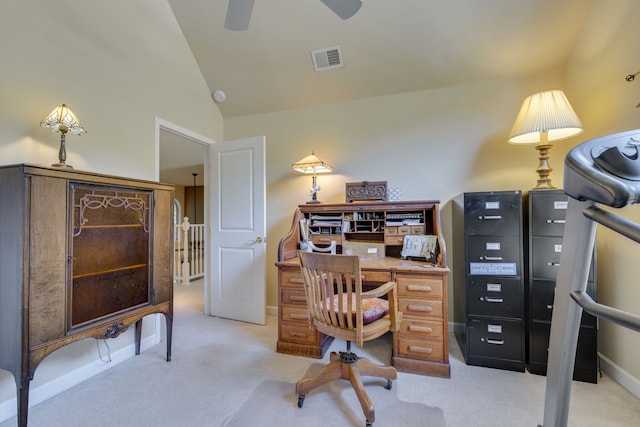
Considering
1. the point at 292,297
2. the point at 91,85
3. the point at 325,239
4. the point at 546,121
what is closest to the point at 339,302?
the point at 292,297

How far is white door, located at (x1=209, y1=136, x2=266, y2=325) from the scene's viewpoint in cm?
301

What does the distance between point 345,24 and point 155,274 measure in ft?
8.55

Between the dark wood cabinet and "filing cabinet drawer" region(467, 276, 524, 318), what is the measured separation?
243 centimetres

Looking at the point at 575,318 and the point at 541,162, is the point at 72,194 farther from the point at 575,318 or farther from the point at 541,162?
the point at 541,162

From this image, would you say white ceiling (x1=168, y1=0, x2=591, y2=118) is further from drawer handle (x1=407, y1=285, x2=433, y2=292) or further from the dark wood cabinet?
drawer handle (x1=407, y1=285, x2=433, y2=292)

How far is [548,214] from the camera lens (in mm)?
2039

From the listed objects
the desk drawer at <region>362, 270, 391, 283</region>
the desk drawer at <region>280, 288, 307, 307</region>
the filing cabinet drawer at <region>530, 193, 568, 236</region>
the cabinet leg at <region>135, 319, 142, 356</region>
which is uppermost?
the filing cabinet drawer at <region>530, 193, 568, 236</region>

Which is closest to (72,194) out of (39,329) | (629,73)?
(39,329)

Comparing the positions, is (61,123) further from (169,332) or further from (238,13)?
(169,332)

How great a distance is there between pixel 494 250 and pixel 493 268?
0.45ft

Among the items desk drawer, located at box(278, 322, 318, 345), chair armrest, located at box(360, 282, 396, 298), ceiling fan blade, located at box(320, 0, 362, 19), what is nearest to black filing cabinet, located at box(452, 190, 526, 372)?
chair armrest, located at box(360, 282, 396, 298)

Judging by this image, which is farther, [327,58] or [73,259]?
[327,58]

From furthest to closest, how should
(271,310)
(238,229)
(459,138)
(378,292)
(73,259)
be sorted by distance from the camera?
1. (271,310)
2. (238,229)
3. (459,138)
4. (73,259)
5. (378,292)

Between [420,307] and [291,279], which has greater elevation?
[291,279]
